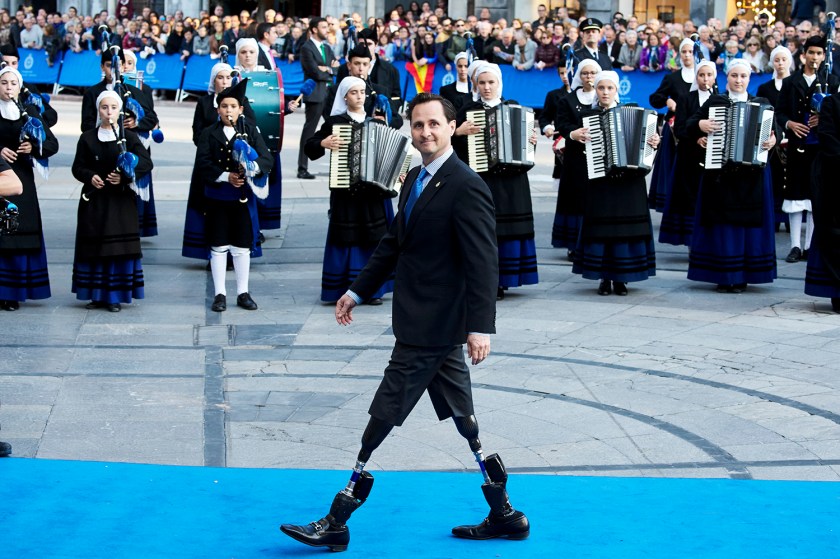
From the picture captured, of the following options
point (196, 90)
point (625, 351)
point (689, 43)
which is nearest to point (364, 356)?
point (625, 351)

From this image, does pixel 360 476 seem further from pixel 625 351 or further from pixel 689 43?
pixel 689 43

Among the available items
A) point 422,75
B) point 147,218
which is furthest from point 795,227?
point 422,75

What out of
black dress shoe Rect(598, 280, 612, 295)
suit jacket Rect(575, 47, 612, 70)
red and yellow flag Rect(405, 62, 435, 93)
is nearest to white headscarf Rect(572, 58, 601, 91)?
suit jacket Rect(575, 47, 612, 70)

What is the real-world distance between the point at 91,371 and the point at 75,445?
62.8 inches

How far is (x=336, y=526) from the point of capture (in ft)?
17.5

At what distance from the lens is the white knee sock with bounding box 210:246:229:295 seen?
33.6 feet

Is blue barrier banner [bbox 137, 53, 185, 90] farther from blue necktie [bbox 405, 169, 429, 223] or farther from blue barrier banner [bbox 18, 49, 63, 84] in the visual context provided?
blue necktie [bbox 405, 169, 429, 223]

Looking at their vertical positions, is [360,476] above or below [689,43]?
below

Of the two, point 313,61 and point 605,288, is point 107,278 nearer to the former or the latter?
point 605,288

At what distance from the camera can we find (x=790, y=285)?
446 inches

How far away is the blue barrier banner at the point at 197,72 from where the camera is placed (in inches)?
1133

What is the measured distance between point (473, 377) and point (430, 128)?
3.14 meters

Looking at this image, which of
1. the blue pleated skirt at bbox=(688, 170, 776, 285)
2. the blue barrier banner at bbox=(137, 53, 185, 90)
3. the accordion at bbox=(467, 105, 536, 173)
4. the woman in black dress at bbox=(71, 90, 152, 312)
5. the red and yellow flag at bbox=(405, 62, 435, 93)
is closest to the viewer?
the woman in black dress at bbox=(71, 90, 152, 312)

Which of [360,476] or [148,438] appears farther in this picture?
[148,438]
